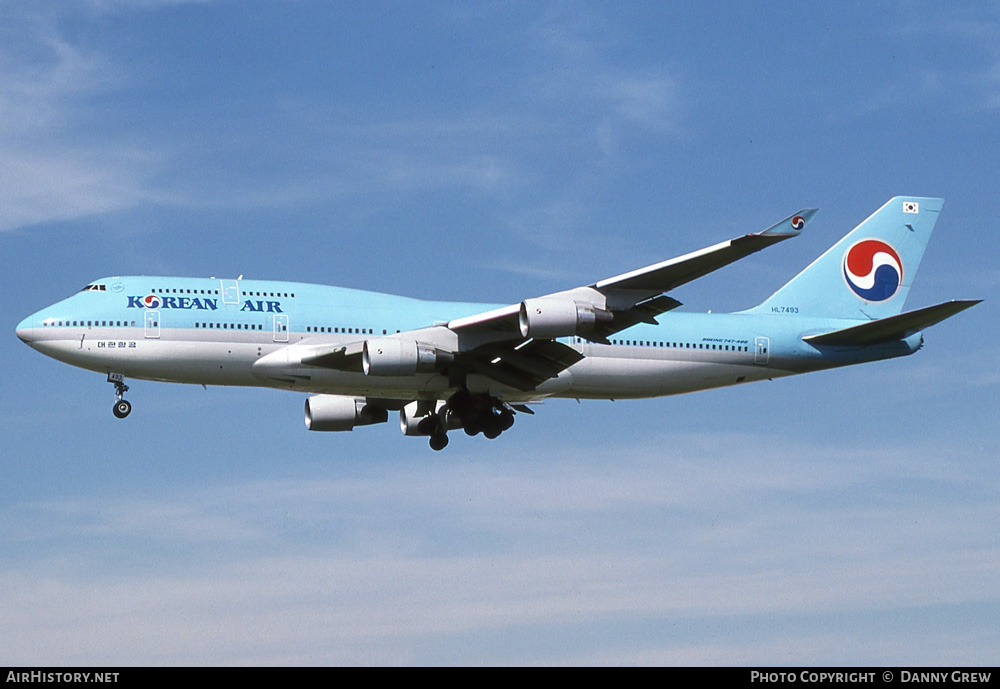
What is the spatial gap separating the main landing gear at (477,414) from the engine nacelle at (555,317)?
17.0 ft

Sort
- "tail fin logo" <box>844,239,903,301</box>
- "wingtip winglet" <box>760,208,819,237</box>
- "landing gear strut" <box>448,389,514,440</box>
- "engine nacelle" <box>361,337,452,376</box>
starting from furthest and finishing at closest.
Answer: "tail fin logo" <box>844,239,903,301</box>
"landing gear strut" <box>448,389,514,440</box>
"engine nacelle" <box>361,337,452,376</box>
"wingtip winglet" <box>760,208,819,237</box>

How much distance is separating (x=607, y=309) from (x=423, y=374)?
6.20 meters

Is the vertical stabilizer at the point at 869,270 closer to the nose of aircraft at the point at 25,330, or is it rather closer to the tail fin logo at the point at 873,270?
the tail fin logo at the point at 873,270

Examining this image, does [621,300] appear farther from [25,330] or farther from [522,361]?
[25,330]

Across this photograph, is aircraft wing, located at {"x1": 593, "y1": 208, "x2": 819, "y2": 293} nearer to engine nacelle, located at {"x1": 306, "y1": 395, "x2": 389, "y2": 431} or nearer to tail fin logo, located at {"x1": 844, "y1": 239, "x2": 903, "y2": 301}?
engine nacelle, located at {"x1": 306, "y1": 395, "x2": 389, "y2": 431}

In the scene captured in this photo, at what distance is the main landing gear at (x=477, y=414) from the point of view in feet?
134

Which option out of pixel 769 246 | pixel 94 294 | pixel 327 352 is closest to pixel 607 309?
pixel 769 246

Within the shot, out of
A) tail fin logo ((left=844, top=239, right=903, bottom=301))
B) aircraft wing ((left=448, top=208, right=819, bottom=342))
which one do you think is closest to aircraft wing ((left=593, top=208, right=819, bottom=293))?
aircraft wing ((left=448, top=208, right=819, bottom=342))

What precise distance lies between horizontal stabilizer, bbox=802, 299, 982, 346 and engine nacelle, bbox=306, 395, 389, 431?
14971 mm

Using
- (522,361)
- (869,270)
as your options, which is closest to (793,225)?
(522,361)

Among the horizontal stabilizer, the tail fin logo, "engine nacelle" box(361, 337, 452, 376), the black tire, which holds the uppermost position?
the tail fin logo

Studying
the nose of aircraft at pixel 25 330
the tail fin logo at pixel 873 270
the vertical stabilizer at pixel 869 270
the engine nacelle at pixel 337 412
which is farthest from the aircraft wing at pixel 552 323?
the tail fin logo at pixel 873 270

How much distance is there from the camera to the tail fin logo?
4784cm
